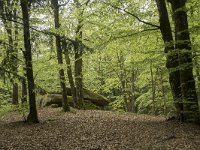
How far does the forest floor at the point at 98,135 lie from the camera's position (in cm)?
1096

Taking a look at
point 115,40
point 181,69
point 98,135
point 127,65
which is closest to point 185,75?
point 181,69

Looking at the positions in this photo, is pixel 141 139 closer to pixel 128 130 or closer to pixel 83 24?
pixel 128 130

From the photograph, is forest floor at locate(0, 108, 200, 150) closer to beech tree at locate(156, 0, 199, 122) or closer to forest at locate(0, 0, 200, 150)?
forest at locate(0, 0, 200, 150)

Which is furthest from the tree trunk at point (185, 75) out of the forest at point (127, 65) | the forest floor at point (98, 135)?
the forest floor at point (98, 135)

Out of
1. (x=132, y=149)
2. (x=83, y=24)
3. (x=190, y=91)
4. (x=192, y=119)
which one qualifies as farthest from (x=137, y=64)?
(x=83, y=24)

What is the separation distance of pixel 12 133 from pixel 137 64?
20.8 feet

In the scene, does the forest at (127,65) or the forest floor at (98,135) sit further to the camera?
the forest at (127,65)

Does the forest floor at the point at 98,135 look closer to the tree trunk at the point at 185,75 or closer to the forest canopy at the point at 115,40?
the tree trunk at the point at 185,75

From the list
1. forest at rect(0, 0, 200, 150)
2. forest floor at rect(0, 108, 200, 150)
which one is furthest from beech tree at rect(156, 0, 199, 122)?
forest floor at rect(0, 108, 200, 150)

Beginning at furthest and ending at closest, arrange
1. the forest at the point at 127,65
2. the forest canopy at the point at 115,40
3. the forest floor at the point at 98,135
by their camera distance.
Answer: the forest canopy at the point at 115,40 < the forest at the point at 127,65 < the forest floor at the point at 98,135

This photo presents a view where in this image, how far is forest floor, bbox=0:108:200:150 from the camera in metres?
11.0

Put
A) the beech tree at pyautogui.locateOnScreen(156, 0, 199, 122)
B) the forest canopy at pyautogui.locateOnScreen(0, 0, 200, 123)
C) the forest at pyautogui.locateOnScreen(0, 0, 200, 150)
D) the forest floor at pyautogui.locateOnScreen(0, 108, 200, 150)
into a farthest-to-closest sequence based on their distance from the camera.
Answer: the beech tree at pyautogui.locateOnScreen(156, 0, 199, 122) → the forest canopy at pyautogui.locateOnScreen(0, 0, 200, 123) → the forest at pyautogui.locateOnScreen(0, 0, 200, 150) → the forest floor at pyautogui.locateOnScreen(0, 108, 200, 150)

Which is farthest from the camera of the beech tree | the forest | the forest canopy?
the beech tree

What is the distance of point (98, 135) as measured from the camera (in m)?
12.7
